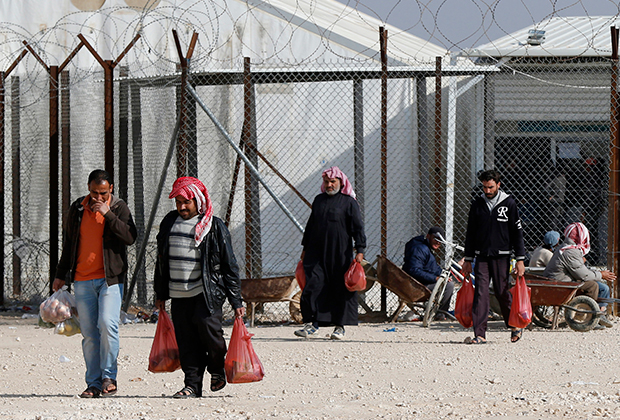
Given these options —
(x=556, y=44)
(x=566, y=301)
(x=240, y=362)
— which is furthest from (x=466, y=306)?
(x=556, y=44)

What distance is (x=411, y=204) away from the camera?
1067 cm

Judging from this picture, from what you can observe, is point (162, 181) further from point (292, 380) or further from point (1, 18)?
point (1, 18)

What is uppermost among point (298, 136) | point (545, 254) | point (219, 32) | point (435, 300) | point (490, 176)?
point (219, 32)

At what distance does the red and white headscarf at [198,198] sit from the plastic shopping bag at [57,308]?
0.99m

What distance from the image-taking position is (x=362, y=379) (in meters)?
5.67

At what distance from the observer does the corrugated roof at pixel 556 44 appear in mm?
10242

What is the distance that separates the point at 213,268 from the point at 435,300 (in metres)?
3.82

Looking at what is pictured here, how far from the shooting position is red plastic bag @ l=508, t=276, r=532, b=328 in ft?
23.4

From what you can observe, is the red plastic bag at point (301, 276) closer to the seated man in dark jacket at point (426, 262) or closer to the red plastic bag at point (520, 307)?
the seated man in dark jacket at point (426, 262)

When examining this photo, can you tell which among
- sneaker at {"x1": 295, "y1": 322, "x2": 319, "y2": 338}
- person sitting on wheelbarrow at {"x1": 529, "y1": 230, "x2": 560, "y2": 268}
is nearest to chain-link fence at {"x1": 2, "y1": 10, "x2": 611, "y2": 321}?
person sitting on wheelbarrow at {"x1": 529, "y1": 230, "x2": 560, "y2": 268}

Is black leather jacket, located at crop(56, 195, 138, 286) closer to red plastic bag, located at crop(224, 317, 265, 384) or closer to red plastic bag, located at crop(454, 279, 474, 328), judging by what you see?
red plastic bag, located at crop(224, 317, 265, 384)

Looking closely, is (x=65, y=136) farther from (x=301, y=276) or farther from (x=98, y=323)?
(x=98, y=323)

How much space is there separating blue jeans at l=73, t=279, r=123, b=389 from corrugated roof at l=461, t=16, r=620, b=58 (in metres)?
5.62

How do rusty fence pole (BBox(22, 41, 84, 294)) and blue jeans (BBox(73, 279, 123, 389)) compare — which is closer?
blue jeans (BBox(73, 279, 123, 389))
